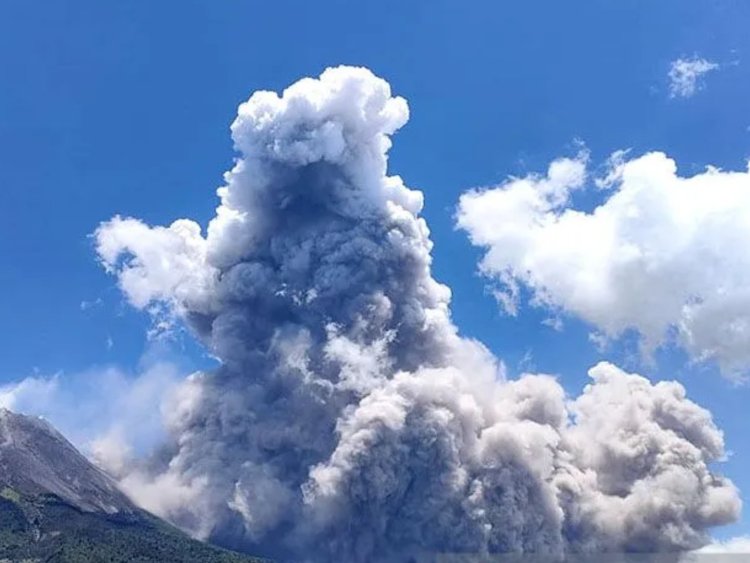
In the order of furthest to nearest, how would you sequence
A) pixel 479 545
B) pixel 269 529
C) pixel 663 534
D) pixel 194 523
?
1. pixel 194 523
2. pixel 269 529
3. pixel 663 534
4. pixel 479 545

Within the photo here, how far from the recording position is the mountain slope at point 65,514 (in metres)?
111

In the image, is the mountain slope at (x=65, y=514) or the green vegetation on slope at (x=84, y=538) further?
the mountain slope at (x=65, y=514)

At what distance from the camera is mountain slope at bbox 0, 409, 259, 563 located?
111m

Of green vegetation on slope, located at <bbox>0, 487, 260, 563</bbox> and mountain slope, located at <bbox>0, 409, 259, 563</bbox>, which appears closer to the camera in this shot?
green vegetation on slope, located at <bbox>0, 487, 260, 563</bbox>

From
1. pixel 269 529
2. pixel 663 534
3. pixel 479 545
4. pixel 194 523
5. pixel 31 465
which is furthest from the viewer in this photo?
pixel 31 465

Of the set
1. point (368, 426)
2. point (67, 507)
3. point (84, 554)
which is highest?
point (368, 426)

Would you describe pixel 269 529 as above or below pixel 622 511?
below

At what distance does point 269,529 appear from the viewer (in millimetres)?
115250

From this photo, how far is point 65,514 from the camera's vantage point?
12950 cm

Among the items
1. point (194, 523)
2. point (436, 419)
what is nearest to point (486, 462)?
point (436, 419)

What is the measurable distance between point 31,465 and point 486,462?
280 ft

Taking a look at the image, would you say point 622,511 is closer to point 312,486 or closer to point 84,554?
point 312,486

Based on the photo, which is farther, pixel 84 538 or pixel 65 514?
pixel 65 514

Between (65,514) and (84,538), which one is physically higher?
(65,514)
